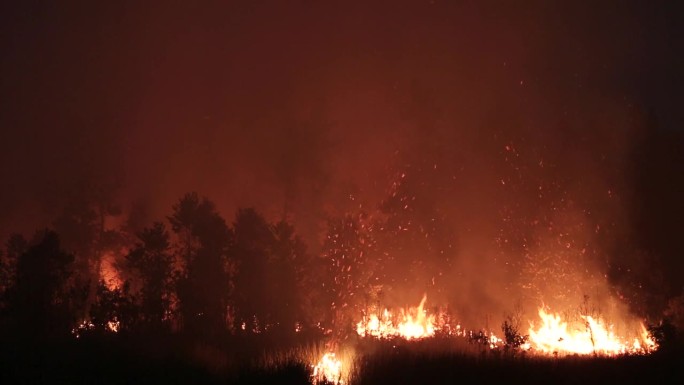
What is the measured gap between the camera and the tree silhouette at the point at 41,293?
54.4 ft

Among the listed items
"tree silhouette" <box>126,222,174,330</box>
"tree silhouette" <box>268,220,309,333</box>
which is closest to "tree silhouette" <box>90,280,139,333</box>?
"tree silhouette" <box>126,222,174,330</box>

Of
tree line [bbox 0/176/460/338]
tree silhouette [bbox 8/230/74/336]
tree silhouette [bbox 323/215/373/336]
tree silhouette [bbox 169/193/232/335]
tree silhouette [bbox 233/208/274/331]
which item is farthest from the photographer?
tree silhouette [bbox 323/215/373/336]

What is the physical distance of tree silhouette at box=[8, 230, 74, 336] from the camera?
1659cm

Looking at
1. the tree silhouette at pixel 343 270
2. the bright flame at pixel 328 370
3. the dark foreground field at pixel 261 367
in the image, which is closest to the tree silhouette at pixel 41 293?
the dark foreground field at pixel 261 367

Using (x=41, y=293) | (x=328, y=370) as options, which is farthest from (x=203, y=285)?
(x=328, y=370)

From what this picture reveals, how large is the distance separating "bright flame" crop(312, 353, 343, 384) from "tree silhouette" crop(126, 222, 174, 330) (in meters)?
6.32

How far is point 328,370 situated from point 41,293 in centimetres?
894

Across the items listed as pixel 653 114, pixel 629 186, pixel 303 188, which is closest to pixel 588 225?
pixel 629 186

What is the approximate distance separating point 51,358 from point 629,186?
1114 inches

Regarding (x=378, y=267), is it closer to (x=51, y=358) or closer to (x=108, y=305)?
(x=108, y=305)

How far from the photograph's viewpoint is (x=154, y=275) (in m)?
20.1

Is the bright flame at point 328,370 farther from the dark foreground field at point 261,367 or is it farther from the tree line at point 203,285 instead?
the tree line at point 203,285

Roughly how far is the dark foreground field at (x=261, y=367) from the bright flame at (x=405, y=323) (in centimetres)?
849

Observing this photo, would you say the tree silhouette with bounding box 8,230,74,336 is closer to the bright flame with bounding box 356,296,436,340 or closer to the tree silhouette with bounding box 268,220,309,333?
the tree silhouette with bounding box 268,220,309,333
